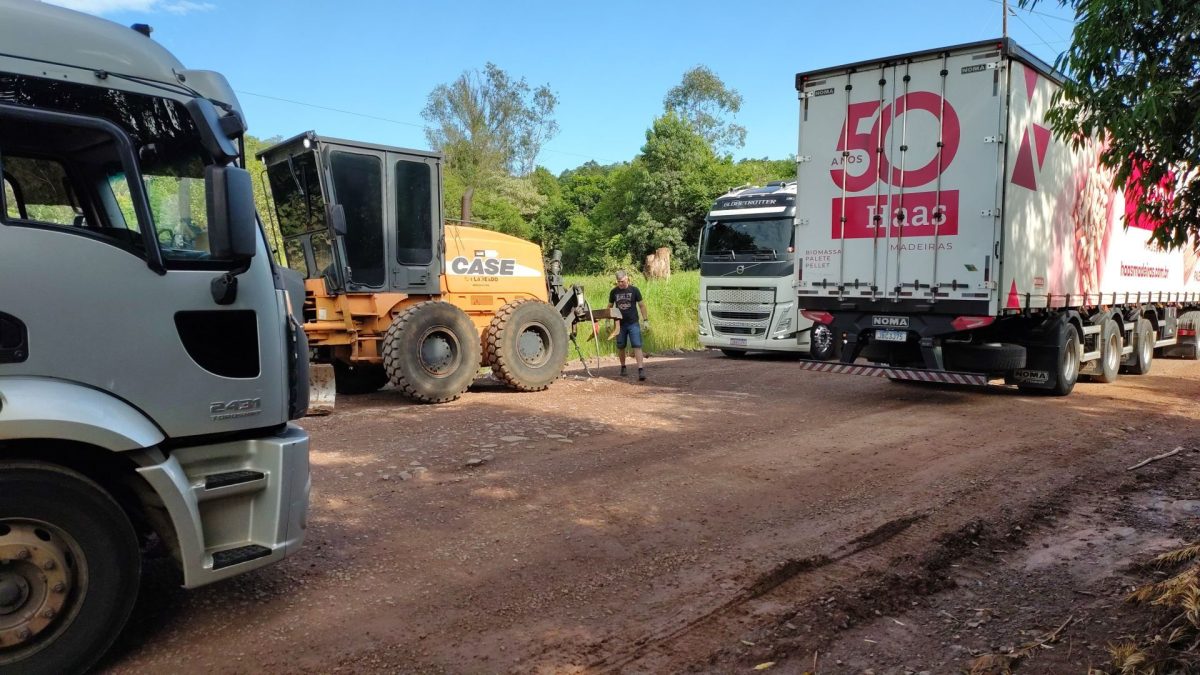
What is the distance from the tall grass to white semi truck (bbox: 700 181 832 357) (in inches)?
90.9

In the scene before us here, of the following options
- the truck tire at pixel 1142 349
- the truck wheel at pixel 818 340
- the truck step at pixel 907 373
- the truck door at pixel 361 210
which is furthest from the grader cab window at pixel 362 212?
the truck tire at pixel 1142 349

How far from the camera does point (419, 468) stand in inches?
266

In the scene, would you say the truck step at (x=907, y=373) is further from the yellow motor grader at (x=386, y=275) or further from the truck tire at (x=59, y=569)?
the truck tire at (x=59, y=569)

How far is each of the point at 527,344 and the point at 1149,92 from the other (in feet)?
25.1

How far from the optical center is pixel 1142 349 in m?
13.4

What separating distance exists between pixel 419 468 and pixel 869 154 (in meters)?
6.54

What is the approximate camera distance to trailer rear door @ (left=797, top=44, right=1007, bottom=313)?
9.04 meters

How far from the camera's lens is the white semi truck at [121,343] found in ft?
10.1

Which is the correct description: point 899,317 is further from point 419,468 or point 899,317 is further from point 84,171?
point 84,171

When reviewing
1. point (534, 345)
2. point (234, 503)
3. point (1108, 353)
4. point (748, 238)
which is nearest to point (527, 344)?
point (534, 345)

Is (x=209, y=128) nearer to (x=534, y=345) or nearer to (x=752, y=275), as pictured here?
(x=534, y=345)

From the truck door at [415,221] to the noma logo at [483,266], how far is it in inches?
16.1

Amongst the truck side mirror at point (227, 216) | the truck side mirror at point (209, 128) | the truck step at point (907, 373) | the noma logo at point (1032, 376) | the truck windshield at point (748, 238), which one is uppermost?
the truck windshield at point (748, 238)

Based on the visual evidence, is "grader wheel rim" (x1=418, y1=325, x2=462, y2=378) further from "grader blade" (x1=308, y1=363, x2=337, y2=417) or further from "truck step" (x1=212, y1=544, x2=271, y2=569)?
"truck step" (x1=212, y1=544, x2=271, y2=569)
